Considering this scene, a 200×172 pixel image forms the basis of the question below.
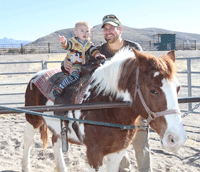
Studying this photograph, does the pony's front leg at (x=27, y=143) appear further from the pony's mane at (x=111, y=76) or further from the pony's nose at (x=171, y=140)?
the pony's nose at (x=171, y=140)

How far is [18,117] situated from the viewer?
259 inches

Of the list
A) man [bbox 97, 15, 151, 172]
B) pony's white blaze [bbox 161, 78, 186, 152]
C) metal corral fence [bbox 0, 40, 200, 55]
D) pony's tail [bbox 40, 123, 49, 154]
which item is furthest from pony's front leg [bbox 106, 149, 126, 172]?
metal corral fence [bbox 0, 40, 200, 55]

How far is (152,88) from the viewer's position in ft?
6.06

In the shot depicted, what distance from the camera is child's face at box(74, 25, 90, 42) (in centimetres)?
285

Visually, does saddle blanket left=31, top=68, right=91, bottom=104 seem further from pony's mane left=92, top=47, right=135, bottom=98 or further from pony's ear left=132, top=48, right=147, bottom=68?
pony's ear left=132, top=48, right=147, bottom=68

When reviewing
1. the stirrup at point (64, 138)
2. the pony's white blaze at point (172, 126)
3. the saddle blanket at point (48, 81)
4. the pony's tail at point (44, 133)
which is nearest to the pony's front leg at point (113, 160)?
the stirrup at point (64, 138)

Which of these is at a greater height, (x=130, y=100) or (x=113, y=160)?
(x=130, y=100)

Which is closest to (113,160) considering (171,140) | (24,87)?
(171,140)

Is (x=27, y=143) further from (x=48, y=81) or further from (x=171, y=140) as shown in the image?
(x=171, y=140)

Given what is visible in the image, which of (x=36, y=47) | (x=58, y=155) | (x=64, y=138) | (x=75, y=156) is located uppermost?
(x=36, y=47)

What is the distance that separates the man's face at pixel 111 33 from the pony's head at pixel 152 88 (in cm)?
82

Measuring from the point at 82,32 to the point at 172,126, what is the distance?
170 cm

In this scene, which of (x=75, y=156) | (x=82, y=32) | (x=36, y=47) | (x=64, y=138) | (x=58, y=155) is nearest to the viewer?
(x=64, y=138)

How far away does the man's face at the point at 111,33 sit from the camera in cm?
298
